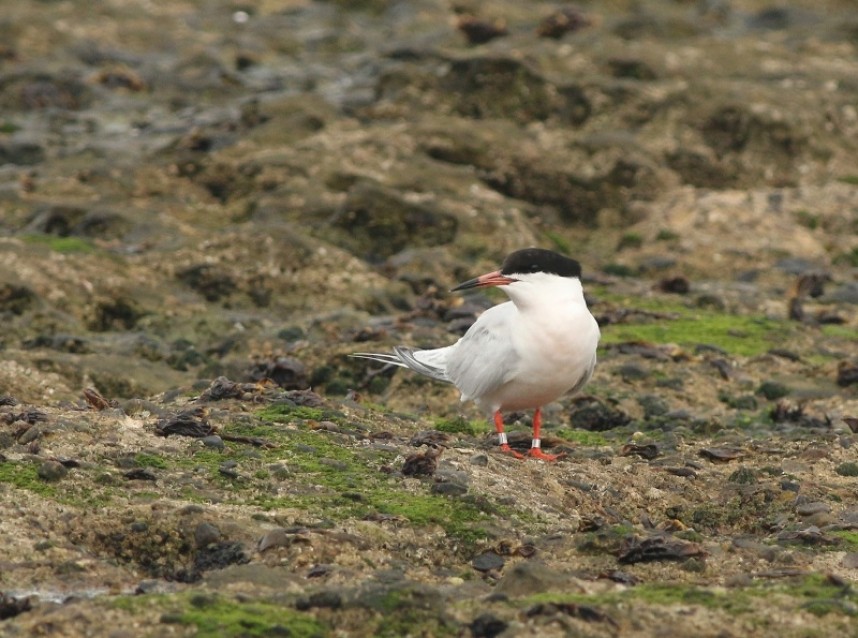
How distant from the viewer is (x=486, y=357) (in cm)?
922

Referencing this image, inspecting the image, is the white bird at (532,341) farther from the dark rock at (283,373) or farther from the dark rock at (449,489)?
the dark rock at (283,373)

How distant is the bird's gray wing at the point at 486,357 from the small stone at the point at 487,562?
2.05m

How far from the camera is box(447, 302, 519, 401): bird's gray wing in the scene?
9.06m

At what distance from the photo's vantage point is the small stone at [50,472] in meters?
7.35

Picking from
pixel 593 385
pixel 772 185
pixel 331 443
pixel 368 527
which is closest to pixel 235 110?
pixel 772 185

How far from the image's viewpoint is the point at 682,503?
8414mm

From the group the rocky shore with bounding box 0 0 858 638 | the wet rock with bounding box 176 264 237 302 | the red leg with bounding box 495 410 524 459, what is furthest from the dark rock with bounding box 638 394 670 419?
the wet rock with bounding box 176 264 237 302

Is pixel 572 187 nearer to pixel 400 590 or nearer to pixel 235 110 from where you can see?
pixel 235 110

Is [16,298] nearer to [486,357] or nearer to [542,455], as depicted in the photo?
[486,357]

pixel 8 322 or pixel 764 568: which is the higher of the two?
pixel 764 568

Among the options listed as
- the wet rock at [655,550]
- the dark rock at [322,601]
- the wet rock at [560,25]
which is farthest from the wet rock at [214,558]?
the wet rock at [560,25]

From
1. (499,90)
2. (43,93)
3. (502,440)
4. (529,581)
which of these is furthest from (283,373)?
(43,93)

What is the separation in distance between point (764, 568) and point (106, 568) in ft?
9.58

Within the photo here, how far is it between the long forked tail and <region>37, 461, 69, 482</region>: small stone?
3094 millimetres
